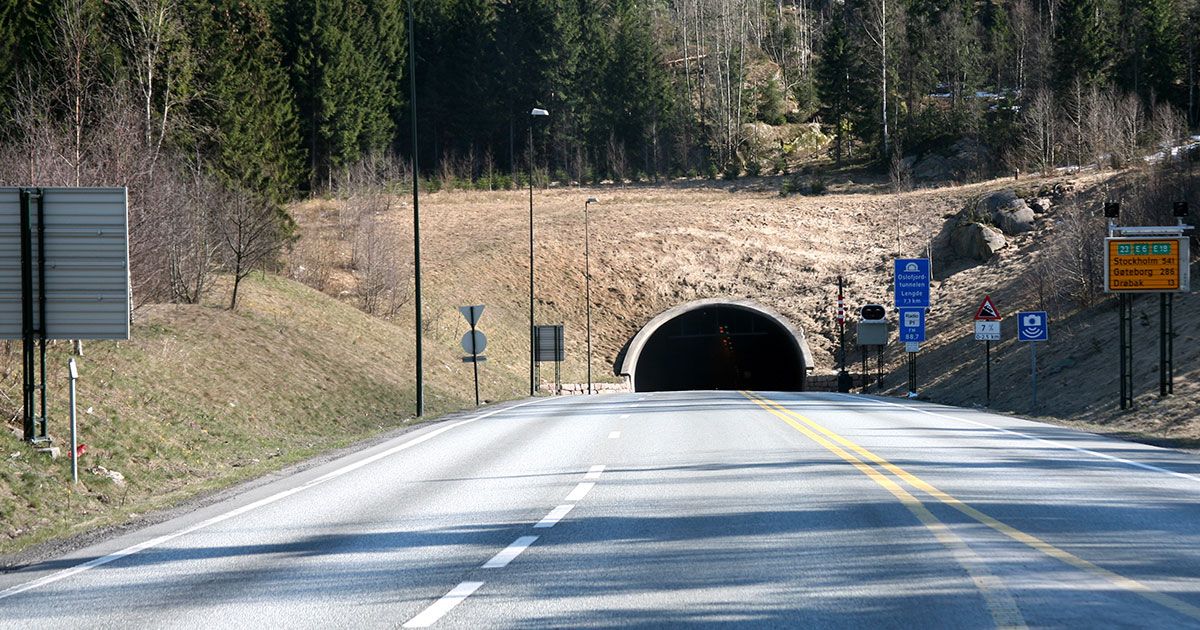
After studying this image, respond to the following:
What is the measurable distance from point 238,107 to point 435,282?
56.8 feet

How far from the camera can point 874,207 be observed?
75.9 meters

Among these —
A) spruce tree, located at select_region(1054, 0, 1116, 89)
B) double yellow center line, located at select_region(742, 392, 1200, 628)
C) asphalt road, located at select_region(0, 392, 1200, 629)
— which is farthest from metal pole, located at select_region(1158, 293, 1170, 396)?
spruce tree, located at select_region(1054, 0, 1116, 89)

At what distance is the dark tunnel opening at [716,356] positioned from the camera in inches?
2719

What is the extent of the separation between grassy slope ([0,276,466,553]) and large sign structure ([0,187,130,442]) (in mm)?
1762

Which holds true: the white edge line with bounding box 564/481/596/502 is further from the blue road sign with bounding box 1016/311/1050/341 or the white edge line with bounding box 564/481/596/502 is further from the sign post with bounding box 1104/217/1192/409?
the blue road sign with bounding box 1016/311/1050/341

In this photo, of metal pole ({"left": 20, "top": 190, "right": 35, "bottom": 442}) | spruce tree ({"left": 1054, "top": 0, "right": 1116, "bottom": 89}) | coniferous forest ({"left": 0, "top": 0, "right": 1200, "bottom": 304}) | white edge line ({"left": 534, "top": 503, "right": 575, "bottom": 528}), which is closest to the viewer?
white edge line ({"left": 534, "top": 503, "right": 575, "bottom": 528})

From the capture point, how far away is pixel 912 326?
4588 centimetres

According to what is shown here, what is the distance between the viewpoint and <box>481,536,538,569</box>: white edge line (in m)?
8.73

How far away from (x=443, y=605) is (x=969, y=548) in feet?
14.2

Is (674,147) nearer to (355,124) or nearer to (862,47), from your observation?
(862,47)

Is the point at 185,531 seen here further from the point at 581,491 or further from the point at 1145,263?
the point at 1145,263

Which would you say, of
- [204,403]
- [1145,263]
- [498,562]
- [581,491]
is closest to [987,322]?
[1145,263]

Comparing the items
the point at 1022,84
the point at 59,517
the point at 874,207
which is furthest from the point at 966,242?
the point at 59,517

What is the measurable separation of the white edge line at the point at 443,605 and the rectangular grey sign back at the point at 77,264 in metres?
10.1
